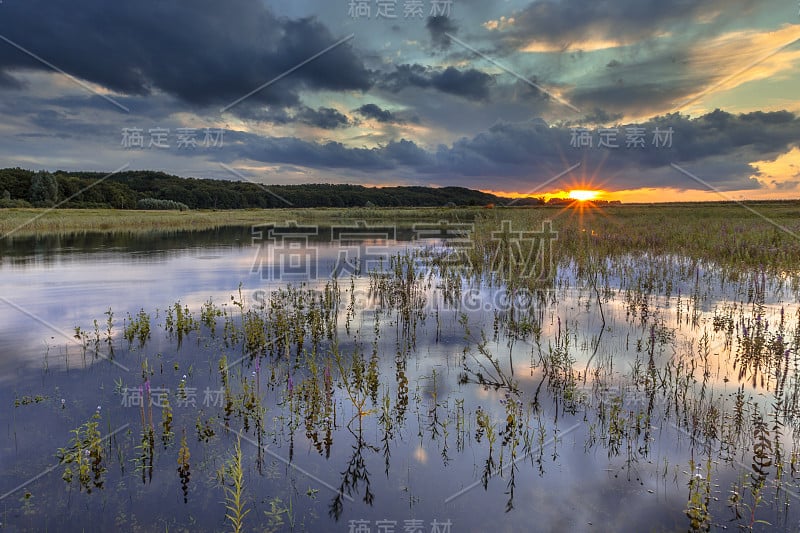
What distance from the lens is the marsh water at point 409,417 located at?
4977 millimetres

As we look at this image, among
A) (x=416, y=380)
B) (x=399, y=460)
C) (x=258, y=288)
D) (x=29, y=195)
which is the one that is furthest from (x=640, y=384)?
(x=29, y=195)

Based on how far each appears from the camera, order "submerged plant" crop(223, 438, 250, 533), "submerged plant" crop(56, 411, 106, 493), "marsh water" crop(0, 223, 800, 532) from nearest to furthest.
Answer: "submerged plant" crop(223, 438, 250, 533) → "marsh water" crop(0, 223, 800, 532) → "submerged plant" crop(56, 411, 106, 493)

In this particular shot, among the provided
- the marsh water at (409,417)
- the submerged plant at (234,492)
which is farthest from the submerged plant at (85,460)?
the submerged plant at (234,492)

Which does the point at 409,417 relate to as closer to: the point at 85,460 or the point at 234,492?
the point at 234,492

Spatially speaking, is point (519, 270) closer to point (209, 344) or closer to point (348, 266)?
point (348, 266)

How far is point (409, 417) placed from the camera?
22.7ft

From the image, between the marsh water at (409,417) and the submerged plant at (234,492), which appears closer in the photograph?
the submerged plant at (234,492)

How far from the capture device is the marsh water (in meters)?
4.98

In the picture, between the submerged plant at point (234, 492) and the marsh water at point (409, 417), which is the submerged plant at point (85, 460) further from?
the submerged plant at point (234, 492)

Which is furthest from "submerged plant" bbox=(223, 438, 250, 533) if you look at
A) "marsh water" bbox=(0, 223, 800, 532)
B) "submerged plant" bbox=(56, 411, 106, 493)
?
"submerged plant" bbox=(56, 411, 106, 493)

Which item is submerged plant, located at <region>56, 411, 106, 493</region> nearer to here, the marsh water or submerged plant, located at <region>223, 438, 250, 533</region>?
the marsh water

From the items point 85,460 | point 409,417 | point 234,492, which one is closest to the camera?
point 234,492

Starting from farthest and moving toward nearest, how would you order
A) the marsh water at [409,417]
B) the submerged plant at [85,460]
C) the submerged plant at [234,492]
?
the submerged plant at [85,460], the marsh water at [409,417], the submerged plant at [234,492]

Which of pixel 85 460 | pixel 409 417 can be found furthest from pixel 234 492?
pixel 409 417
